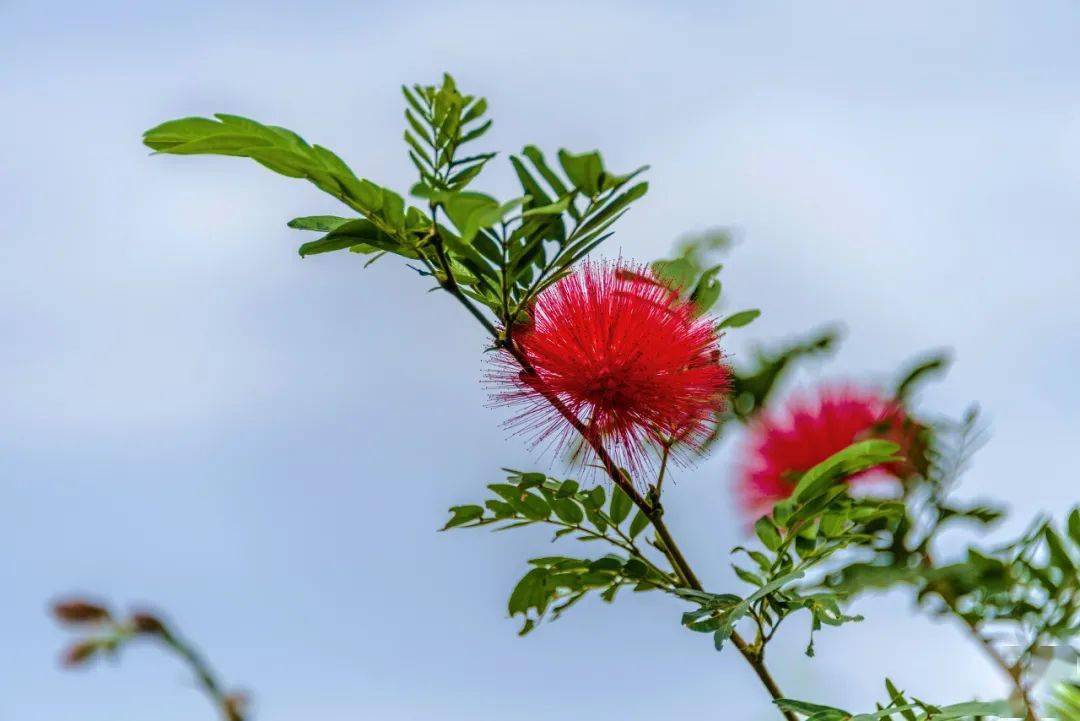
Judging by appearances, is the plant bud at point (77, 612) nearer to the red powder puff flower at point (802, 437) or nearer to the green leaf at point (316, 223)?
the green leaf at point (316, 223)

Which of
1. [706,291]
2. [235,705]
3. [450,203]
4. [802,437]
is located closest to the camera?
[235,705]

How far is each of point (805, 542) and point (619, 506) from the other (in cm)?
32

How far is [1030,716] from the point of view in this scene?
1589 mm

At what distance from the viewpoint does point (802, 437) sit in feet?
7.27

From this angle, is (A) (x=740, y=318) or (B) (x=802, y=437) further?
(B) (x=802, y=437)

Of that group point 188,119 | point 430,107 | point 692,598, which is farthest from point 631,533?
point 188,119

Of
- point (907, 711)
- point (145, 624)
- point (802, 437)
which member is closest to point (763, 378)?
point (802, 437)

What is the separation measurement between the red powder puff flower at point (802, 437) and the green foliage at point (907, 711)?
21.6 inches

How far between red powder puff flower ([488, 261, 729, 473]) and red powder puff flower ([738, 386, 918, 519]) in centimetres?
52

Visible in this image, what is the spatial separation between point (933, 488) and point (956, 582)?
66 cm

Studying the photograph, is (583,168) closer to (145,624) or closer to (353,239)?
(353,239)

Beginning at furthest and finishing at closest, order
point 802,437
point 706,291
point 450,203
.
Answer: point 802,437, point 706,291, point 450,203

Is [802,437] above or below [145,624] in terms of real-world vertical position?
above

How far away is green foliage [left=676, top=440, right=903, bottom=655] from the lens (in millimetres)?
1616
